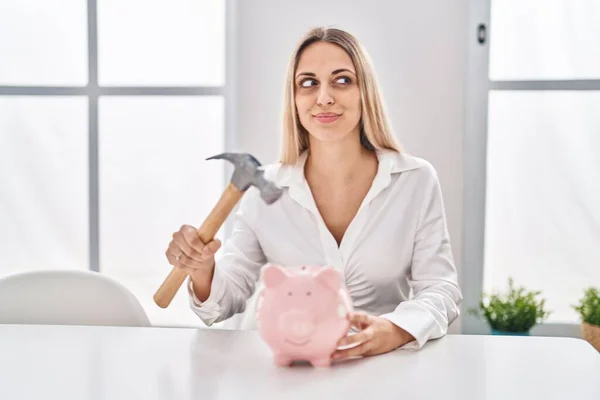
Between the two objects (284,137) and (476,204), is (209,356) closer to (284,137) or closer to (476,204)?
(284,137)

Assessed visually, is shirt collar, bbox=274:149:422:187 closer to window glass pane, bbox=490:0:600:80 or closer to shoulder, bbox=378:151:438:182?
shoulder, bbox=378:151:438:182

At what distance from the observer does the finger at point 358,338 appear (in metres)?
1.16

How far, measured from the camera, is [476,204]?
2533mm

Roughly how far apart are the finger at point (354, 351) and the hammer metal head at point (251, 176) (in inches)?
11.4

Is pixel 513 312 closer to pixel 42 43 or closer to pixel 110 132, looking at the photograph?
pixel 110 132

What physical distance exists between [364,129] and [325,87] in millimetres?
183

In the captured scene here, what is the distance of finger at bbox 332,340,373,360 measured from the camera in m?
1.14

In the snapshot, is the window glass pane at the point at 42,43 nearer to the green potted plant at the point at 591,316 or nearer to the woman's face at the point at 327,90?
the woman's face at the point at 327,90

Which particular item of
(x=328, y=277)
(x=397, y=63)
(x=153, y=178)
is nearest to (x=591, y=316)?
(x=397, y=63)

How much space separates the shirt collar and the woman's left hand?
0.52m

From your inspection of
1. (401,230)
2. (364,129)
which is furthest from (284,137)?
(401,230)

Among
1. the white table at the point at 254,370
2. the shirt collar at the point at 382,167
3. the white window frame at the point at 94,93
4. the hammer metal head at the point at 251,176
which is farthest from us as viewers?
the white window frame at the point at 94,93

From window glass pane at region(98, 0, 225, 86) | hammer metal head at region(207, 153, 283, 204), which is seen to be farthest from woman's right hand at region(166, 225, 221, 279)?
window glass pane at region(98, 0, 225, 86)

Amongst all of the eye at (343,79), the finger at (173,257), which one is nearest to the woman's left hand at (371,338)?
the finger at (173,257)
